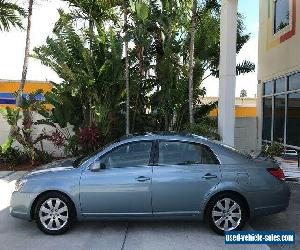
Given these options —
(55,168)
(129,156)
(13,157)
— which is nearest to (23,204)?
(55,168)

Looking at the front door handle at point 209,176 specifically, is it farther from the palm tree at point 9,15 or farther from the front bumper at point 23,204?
the palm tree at point 9,15

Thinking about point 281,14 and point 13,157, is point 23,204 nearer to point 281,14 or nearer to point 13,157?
point 13,157

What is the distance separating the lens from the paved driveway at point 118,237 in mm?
5887

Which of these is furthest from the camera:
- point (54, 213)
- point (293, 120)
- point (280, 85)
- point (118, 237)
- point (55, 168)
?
point (280, 85)

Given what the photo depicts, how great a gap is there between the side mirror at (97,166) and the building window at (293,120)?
8.56 meters

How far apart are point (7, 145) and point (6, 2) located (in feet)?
14.7

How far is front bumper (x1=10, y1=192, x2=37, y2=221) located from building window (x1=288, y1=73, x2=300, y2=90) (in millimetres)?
9396

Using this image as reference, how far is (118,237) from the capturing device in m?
6.24

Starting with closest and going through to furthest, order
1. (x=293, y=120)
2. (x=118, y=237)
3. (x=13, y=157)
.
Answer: (x=118, y=237) < (x=13, y=157) < (x=293, y=120)

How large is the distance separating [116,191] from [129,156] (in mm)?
579

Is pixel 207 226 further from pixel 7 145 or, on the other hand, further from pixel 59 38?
pixel 59 38

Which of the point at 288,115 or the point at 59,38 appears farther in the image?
the point at 288,115

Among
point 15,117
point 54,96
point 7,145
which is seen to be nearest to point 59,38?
point 54,96

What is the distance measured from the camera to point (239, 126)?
667 inches
